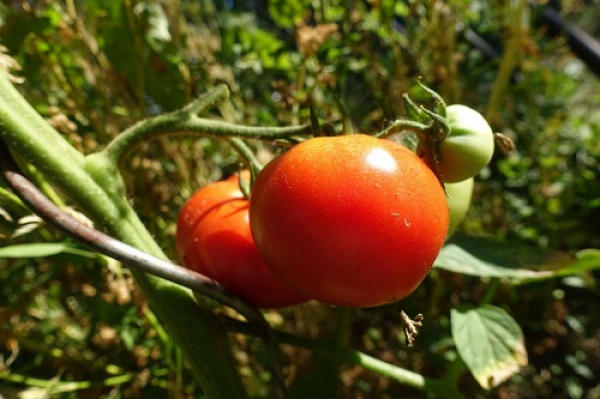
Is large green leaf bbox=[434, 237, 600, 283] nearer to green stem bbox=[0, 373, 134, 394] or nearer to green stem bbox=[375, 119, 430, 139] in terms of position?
green stem bbox=[375, 119, 430, 139]

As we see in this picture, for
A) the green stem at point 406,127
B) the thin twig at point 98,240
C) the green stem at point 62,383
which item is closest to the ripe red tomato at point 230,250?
the thin twig at point 98,240

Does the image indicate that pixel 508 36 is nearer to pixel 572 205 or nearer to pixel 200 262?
pixel 572 205

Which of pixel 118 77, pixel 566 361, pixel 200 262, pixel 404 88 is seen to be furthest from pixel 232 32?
pixel 566 361

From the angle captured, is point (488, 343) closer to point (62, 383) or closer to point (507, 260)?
point (507, 260)

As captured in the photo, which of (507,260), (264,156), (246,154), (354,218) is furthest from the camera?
(264,156)

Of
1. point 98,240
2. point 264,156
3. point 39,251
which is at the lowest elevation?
point 264,156

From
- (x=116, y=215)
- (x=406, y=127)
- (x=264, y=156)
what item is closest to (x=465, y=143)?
(x=406, y=127)
